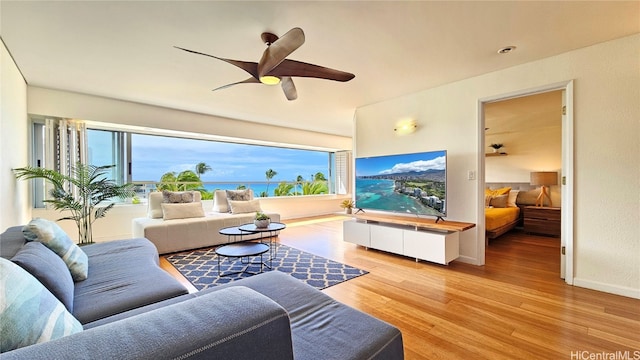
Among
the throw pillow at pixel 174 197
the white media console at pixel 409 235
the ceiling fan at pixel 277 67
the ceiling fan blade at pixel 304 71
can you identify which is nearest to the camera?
the ceiling fan at pixel 277 67

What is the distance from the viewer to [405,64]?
117 inches

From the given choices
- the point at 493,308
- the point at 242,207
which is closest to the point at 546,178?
the point at 493,308

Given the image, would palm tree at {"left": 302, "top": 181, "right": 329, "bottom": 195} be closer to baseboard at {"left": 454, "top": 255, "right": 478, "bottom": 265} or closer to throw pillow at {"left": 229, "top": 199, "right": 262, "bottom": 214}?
throw pillow at {"left": 229, "top": 199, "right": 262, "bottom": 214}

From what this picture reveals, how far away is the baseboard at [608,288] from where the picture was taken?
7.89 feet

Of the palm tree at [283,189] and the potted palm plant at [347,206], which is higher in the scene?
the palm tree at [283,189]

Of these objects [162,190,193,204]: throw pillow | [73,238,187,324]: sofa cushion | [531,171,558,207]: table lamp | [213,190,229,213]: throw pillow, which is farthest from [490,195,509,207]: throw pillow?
[162,190,193,204]: throw pillow

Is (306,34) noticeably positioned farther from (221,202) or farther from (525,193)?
(525,193)

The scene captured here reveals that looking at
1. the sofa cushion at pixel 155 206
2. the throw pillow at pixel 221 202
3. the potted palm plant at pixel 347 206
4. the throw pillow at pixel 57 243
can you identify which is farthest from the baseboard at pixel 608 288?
the sofa cushion at pixel 155 206

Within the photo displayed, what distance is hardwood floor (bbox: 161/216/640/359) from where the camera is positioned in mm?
1730

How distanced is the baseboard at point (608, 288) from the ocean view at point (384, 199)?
4.78 feet

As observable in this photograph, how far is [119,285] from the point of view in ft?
5.56

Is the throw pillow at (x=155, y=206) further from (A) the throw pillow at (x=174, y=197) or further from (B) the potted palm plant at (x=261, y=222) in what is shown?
(B) the potted palm plant at (x=261, y=222)

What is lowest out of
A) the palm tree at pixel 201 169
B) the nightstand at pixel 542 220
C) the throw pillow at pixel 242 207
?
the nightstand at pixel 542 220

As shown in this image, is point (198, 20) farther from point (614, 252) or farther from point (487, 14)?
point (614, 252)
